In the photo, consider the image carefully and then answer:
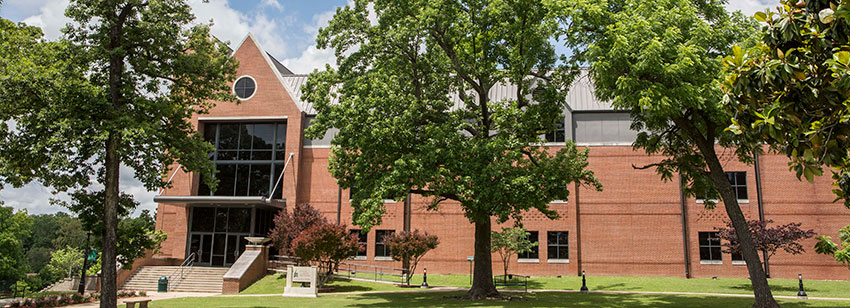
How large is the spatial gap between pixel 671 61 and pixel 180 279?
2683cm

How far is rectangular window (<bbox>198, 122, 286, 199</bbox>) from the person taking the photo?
35.9 metres

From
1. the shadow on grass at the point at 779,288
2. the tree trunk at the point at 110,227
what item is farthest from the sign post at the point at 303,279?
the shadow on grass at the point at 779,288

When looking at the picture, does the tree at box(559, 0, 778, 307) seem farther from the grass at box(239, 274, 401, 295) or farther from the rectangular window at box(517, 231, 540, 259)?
the rectangular window at box(517, 231, 540, 259)

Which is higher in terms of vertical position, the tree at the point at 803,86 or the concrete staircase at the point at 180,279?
the tree at the point at 803,86

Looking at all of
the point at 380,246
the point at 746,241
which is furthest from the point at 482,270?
the point at 380,246

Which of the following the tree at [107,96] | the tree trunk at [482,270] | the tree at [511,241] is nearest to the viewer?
the tree at [107,96]

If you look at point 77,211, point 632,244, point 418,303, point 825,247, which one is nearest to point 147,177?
point 77,211

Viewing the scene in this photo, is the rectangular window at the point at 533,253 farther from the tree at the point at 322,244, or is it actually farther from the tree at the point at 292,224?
the tree at the point at 292,224

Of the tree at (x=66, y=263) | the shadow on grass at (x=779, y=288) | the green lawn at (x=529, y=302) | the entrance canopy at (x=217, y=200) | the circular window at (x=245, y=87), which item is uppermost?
the circular window at (x=245, y=87)

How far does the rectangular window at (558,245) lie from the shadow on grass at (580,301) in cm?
1054

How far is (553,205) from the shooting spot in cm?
3416

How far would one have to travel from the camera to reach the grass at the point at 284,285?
2734cm

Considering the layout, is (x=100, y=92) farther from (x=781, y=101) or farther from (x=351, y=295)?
(x=781, y=101)

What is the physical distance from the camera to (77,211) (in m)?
16.6
